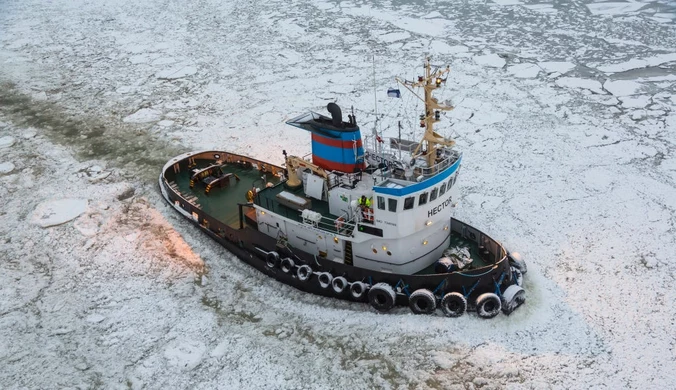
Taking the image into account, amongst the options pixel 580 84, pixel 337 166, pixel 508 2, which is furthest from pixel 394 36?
pixel 337 166

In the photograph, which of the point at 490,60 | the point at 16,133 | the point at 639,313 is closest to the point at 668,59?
the point at 490,60

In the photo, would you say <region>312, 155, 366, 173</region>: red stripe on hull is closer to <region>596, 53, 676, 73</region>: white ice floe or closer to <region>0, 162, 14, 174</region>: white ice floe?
<region>0, 162, 14, 174</region>: white ice floe

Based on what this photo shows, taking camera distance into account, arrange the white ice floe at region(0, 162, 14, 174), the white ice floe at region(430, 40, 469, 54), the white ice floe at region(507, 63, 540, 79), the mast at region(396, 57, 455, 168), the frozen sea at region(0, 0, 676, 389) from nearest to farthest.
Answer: the mast at region(396, 57, 455, 168) < the frozen sea at region(0, 0, 676, 389) < the white ice floe at region(0, 162, 14, 174) < the white ice floe at region(507, 63, 540, 79) < the white ice floe at region(430, 40, 469, 54)

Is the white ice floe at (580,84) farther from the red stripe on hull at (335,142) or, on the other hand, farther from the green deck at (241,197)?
the red stripe on hull at (335,142)

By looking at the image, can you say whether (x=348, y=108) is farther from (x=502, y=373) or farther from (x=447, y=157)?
(x=502, y=373)

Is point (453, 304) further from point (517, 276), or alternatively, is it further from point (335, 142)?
point (335, 142)

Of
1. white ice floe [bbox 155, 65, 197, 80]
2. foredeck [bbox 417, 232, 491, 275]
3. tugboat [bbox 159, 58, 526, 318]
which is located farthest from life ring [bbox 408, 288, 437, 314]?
white ice floe [bbox 155, 65, 197, 80]

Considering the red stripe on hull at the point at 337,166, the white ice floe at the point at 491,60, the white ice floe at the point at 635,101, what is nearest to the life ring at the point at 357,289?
the red stripe on hull at the point at 337,166
